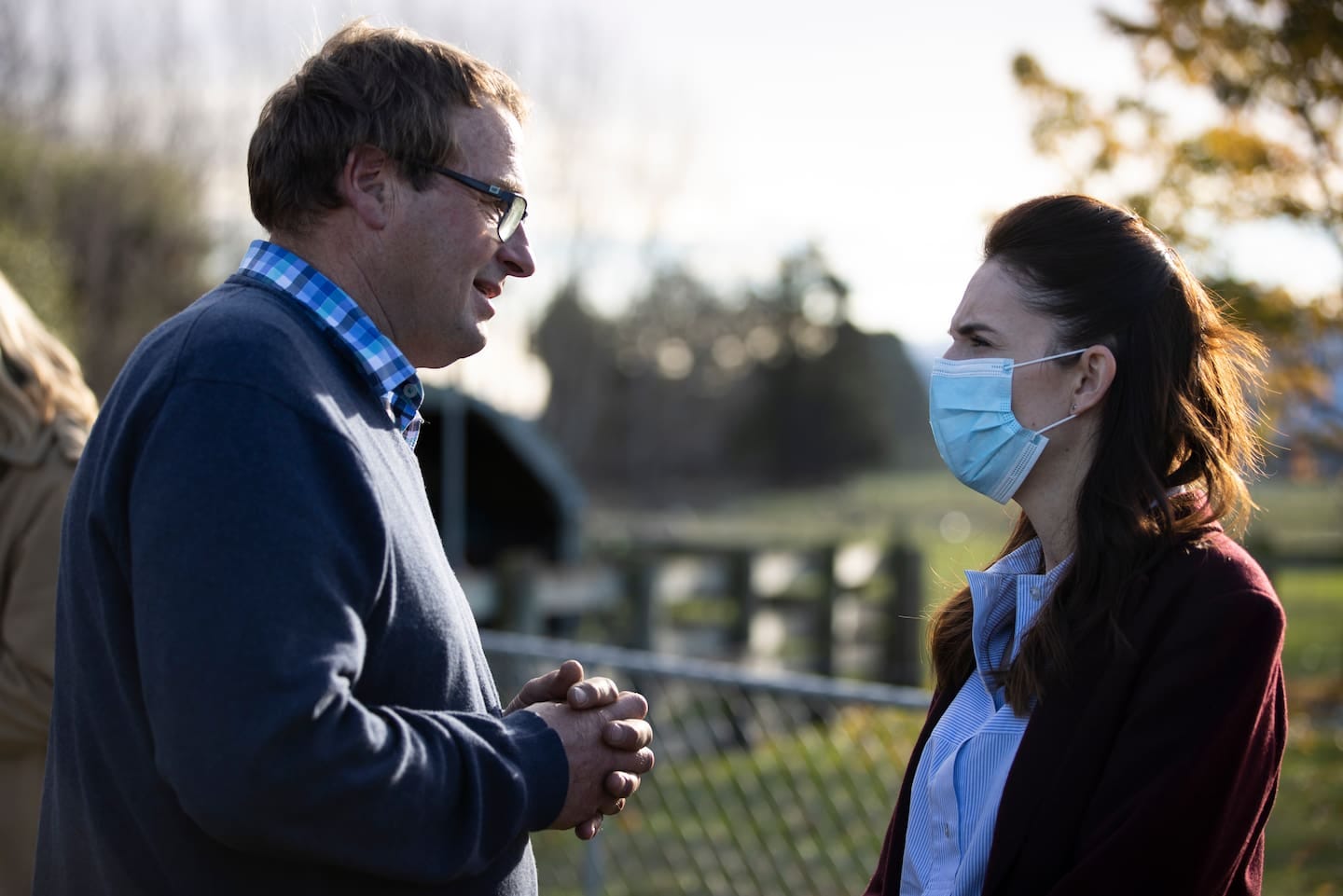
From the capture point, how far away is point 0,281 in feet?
10.5

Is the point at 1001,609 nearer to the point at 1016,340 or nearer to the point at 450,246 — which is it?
the point at 1016,340

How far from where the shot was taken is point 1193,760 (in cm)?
197

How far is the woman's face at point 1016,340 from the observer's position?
95.3 inches

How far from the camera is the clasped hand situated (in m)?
2.01

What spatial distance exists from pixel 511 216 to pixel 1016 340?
104 cm

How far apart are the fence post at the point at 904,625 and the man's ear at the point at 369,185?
9840mm

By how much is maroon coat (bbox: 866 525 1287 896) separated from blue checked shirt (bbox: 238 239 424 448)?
4.20 ft

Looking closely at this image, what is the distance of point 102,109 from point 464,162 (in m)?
19.1

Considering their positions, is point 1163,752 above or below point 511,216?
below

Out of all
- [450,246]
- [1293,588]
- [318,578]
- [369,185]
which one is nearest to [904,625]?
[450,246]

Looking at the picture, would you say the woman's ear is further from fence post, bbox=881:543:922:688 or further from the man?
fence post, bbox=881:543:922:688

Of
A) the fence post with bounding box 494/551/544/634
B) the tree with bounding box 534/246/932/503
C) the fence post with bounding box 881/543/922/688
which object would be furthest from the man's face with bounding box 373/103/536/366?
the tree with bounding box 534/246/932/503

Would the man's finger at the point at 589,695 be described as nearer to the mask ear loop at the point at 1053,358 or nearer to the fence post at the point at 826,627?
the mask ear loop at the point at 1053,358

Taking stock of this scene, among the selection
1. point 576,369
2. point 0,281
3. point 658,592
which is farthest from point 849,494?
point 0,281
